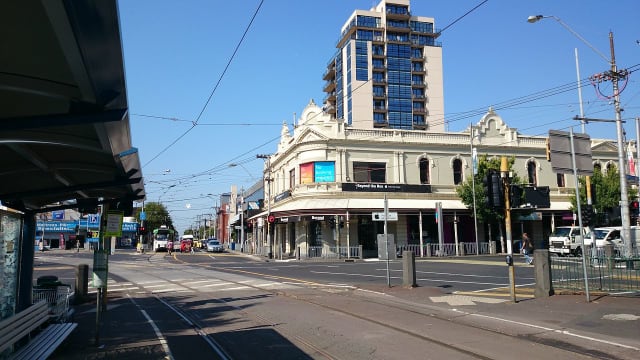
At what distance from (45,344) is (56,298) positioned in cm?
437

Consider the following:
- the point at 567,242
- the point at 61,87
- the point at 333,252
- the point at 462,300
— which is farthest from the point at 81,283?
the point at 567,242

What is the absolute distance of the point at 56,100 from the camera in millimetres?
4715

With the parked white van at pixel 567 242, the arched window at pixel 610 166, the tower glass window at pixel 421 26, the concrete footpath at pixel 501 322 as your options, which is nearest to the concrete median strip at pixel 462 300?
the concrete footpath at pixel 501 322

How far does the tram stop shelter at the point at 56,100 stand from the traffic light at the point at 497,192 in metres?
9.71

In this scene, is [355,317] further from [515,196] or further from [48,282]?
[48,282]

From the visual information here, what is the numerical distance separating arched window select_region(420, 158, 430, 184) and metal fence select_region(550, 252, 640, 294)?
1175 inches

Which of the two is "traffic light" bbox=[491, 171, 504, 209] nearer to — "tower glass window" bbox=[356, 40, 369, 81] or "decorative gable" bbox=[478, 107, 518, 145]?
"decorative gable" bbox=[478, 107, 518, 145]

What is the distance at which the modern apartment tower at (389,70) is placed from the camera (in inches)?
3204

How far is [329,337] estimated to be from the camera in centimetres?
937

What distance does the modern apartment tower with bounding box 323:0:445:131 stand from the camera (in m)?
81.4

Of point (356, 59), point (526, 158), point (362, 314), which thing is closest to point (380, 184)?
point (526, 158)

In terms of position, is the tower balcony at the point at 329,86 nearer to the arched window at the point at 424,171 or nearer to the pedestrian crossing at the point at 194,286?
the arched window at the point at 424,171

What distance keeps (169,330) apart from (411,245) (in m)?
32.3

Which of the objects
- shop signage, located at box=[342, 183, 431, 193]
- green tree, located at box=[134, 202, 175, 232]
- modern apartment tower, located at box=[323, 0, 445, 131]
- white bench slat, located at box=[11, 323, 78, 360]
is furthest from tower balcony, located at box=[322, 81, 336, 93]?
white bench slat, located at box=[11, 323, 78, 360]
